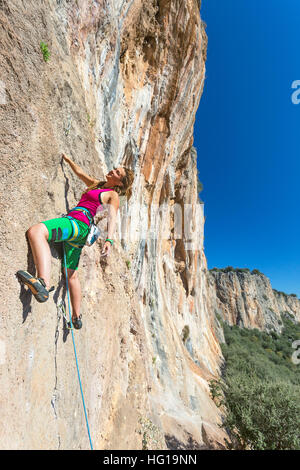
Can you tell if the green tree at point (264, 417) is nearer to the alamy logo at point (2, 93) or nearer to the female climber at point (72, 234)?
the female climber at point (72, 234)

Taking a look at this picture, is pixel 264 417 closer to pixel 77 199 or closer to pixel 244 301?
pixel 77 199

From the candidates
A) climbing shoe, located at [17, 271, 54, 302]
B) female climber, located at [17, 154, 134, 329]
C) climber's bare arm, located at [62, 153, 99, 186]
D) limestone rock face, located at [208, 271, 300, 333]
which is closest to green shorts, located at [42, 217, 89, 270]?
female climber, located at [17, 154, 134, 329]

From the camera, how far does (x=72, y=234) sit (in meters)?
2.31

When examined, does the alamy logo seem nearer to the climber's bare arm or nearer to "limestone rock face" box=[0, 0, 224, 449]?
"limestone rock face" box=[0, 0, 224, 449]

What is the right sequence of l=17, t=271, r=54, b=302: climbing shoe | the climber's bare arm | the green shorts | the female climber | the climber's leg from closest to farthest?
l=17, t=271, r=54, b=302: climbing shoe < the female climber < the green shorts < the climber's leg < the climber's bare arm

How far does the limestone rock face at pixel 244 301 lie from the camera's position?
4628 cm

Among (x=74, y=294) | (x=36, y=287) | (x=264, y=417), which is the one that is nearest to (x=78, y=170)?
(x=74, y=294)

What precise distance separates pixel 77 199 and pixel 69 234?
1318mm

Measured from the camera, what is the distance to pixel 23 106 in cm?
218

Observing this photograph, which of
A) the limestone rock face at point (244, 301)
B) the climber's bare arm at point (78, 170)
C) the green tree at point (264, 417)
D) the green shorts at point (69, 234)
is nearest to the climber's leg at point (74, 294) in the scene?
the green shorts at point (69, 234)

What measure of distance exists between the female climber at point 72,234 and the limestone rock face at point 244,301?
43.7 meters

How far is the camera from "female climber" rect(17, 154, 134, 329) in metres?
1.95
